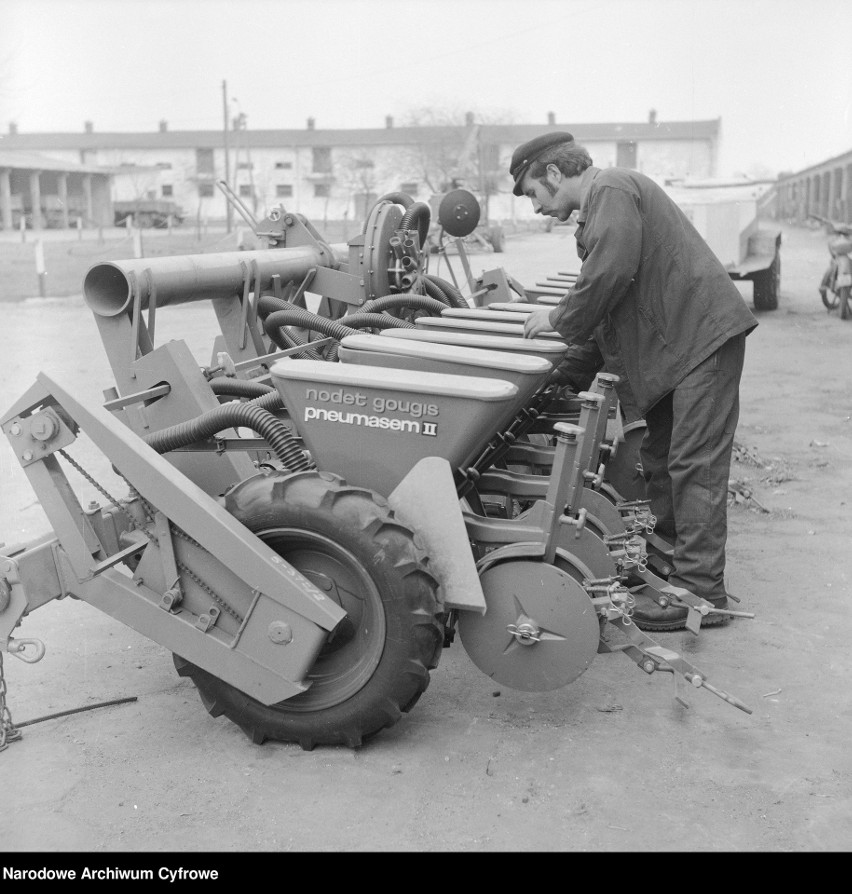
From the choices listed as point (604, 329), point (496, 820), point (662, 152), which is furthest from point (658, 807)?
point (662, 152)

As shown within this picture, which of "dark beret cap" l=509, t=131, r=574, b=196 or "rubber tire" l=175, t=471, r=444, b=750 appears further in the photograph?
"dark beret cap" l=509, t=131, r=574, b=196

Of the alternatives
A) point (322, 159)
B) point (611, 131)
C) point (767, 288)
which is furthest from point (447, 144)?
point (767, 288)

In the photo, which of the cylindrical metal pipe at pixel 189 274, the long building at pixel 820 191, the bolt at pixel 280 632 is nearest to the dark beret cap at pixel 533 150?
the cylindrical metal pipe at pixel 189 274

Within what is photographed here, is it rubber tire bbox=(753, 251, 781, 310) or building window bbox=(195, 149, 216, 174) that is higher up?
building window bbox=(195, 149, 216, 174)

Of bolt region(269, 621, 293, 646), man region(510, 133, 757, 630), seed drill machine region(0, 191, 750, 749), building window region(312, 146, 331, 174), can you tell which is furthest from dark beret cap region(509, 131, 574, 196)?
building window region(312, 146, 331, 174)

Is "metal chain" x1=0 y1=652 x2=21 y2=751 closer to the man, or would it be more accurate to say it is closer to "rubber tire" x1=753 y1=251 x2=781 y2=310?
the man

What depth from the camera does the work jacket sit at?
416 centimetres

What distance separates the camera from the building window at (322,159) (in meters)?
57.4

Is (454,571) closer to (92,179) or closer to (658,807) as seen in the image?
(658,807)

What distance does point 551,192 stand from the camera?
441 cm

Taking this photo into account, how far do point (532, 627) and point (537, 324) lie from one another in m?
1.36

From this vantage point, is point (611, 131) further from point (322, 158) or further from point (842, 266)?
point (842, 266)

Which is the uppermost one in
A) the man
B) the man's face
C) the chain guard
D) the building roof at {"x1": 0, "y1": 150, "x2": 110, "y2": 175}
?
the building roof at {"x1": 0, "y1": 150, "x2": 110, "y2": 175}

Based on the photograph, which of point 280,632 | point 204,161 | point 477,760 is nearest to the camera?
point 280,632
